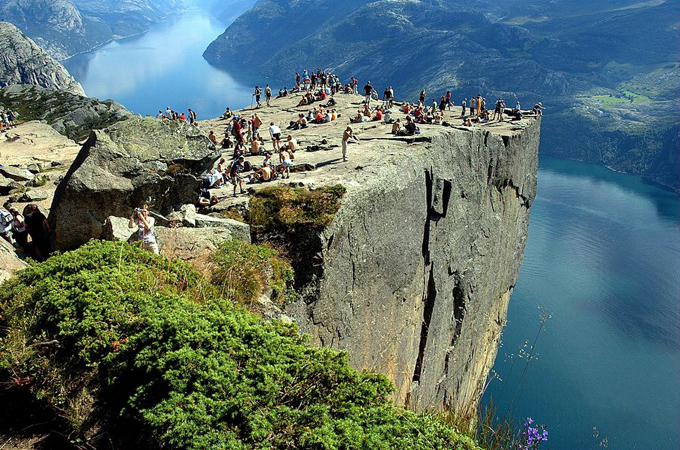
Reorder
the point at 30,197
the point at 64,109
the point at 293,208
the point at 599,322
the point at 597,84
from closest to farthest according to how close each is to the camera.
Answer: the point at 293,208 → the point at 30,197 → the point at 599,322 → the point at 64,109 → the point at 597,84

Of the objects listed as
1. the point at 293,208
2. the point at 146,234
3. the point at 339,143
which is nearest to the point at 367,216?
the point at 293,208

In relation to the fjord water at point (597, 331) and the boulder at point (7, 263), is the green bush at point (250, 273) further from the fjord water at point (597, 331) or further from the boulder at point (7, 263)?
the fjord water at point (597, 331)

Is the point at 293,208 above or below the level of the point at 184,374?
above

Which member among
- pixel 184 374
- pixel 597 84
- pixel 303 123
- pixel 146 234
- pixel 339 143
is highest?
pixel 597 84

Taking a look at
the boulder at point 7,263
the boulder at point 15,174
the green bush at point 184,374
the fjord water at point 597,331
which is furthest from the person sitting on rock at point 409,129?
the boulder at point 15,174

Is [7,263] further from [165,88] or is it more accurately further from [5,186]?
[165,88]

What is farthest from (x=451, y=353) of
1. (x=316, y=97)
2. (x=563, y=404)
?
(x=316, y=97)
